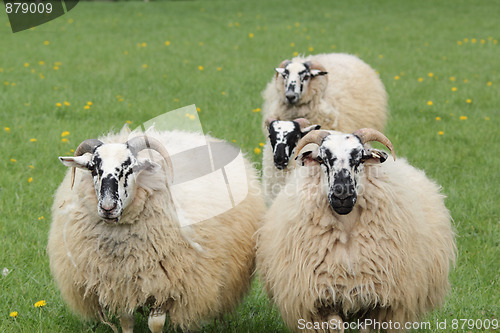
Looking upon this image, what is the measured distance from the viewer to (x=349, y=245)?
139 inches

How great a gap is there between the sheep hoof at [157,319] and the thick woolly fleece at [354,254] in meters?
0.67

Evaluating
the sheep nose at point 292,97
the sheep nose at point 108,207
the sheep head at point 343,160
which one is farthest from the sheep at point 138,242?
the sheep nose at point 292,97

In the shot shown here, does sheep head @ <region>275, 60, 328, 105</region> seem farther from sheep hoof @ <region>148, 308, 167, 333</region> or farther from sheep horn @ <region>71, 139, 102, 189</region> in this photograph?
sheep hoof @ <region>148, 308, 167, 333</region>

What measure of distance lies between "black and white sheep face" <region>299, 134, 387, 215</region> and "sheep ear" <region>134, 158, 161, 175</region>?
0.91 meters

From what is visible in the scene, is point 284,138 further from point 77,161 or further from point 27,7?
point 27,7

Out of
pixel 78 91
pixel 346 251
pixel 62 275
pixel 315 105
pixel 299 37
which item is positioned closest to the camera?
pixel 346 251

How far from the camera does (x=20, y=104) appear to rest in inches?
354

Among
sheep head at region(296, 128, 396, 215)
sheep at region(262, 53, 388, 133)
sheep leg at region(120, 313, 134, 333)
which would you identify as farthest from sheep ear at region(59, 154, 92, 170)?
sheep at region(262, 53, 388, 133)

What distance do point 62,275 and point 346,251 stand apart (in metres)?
1.73

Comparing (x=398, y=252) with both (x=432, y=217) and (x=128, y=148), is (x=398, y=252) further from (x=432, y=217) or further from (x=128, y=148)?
(x=128, y=148)

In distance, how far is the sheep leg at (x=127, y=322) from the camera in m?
3.80

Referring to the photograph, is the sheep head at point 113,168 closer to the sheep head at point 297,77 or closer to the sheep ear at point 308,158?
the sheep ear at point 308,158

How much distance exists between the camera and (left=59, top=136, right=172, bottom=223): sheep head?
134 inches

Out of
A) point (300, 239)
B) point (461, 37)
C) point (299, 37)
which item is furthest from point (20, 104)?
point (461, 37)
